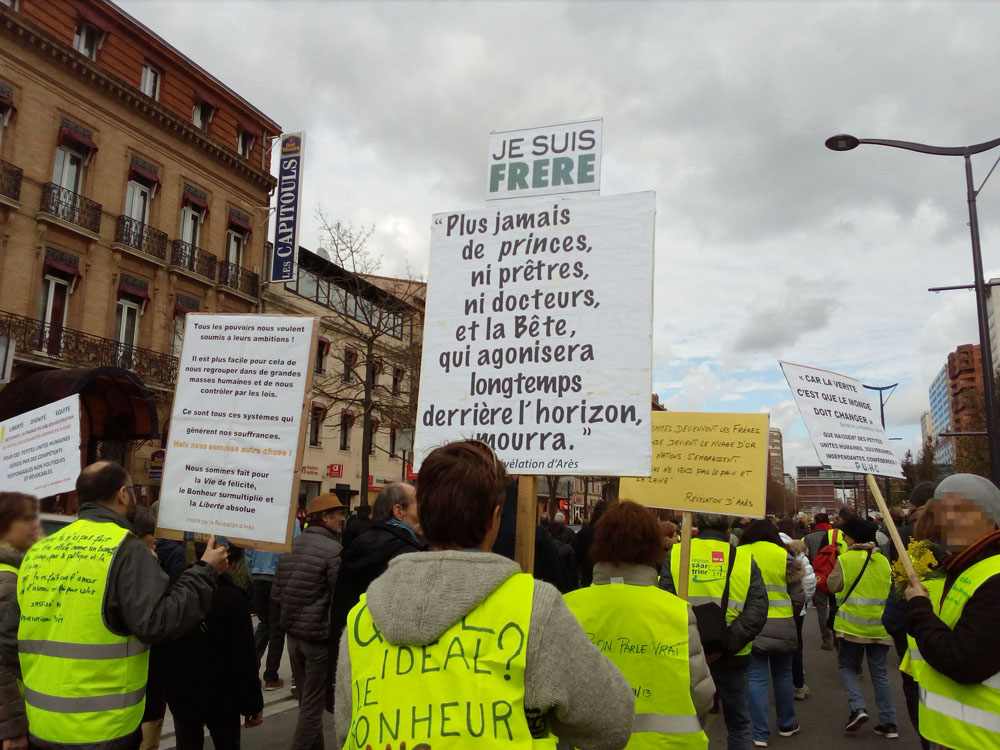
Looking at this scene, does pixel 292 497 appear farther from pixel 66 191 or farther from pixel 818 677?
pixel 66 191

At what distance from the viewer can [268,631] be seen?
882 cm

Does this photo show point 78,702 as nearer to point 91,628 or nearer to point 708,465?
point 91,628

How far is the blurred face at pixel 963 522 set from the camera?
10.1 ft

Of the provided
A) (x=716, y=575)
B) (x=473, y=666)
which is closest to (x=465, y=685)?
(x=473, y=666)

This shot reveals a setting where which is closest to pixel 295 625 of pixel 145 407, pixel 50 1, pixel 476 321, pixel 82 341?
pixel 476 321

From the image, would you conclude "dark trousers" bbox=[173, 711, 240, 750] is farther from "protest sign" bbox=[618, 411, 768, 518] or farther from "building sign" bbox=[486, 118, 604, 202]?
"building sign" bbox=[486, 118, 604, 202]

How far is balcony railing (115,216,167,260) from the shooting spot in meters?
22.8

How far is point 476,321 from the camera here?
152 inches

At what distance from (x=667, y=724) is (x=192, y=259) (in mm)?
25002

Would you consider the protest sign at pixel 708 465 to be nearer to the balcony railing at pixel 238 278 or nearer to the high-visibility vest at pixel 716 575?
the high-visibility vest at pixel 716 575

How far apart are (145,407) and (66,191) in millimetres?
11220

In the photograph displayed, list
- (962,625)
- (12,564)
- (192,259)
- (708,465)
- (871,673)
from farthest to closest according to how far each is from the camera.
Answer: (192,259) → (871,673) → (708,465) → (12,564) → (962,625)

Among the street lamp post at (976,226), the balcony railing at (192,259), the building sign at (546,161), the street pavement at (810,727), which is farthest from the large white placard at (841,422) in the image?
the balcony railing at (192,259)

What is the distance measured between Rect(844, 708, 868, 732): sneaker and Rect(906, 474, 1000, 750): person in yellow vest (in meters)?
4.39
